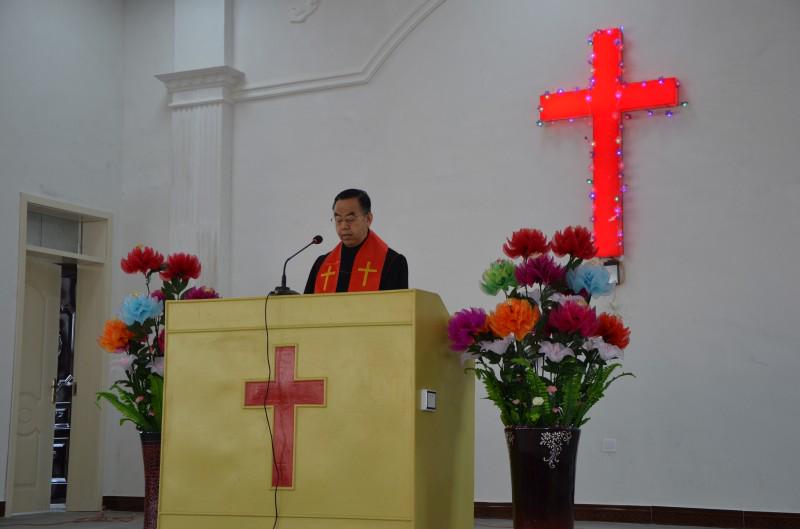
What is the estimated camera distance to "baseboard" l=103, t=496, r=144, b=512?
7051 millimetres

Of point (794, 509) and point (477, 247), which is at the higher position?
point (477, 247)

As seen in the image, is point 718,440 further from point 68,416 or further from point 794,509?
point 68,416

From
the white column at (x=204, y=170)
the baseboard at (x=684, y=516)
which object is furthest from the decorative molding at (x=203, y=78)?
the baseboard at (x=684, y=516)

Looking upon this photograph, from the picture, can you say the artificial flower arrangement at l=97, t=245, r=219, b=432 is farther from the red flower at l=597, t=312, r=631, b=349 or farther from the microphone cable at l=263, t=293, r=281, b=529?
the red flower at l=597, t=312, r=631, b=349

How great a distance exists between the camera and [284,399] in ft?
10.8

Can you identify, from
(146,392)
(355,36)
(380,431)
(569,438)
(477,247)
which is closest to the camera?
(380,431)

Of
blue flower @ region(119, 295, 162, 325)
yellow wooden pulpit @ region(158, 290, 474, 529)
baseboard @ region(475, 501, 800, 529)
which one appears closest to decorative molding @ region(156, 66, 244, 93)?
blue flower @ region(119, 295, 162, 325)

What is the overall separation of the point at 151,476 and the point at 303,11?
3913 millimetres

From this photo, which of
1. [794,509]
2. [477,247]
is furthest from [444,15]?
[794,509]

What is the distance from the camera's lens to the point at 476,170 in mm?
6301

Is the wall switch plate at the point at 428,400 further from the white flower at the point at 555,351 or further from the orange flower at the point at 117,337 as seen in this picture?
the orange flower at the point at 117,337

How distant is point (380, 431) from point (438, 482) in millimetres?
321

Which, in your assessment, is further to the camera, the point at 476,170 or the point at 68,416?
the point at 68,416

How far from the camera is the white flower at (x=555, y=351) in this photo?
3.36 m
